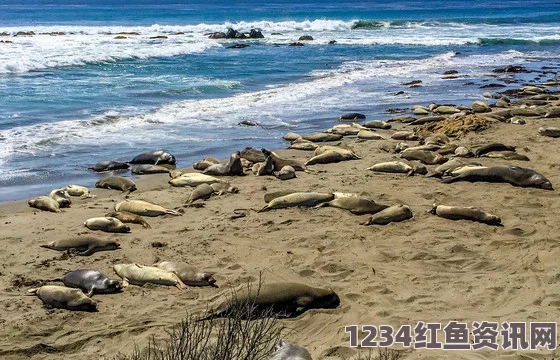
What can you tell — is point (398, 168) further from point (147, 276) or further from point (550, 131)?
point (147, 276)

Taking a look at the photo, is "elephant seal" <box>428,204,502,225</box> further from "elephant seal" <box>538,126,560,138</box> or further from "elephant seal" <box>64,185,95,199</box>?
"elephant seal" <box>538,126,560,138</box>

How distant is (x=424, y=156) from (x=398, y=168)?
32.6 inches

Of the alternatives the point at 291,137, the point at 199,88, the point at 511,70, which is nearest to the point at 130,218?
the point at 291,137

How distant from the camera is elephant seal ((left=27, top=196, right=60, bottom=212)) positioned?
8.15m

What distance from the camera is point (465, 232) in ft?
23.6

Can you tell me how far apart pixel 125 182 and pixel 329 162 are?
3.28 m

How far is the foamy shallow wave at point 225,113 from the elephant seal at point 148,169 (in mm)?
2038

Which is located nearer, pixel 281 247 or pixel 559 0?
pixel 281 247

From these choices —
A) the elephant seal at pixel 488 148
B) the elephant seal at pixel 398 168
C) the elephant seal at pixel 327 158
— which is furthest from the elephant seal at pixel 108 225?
the elephant seal at pixel 488 148

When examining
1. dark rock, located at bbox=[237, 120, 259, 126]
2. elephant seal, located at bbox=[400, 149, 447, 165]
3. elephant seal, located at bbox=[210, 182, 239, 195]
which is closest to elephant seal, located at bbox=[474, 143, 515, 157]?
elephant seal, located at bbox=[400, 149, 447, 165]

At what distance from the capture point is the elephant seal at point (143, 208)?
795 cm

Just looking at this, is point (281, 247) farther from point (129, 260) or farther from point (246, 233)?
point (129, 260)

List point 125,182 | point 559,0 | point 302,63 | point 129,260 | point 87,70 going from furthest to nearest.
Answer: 1. point 559,0
2. point 302,63
3. point 87,70
4. point 125,182
5. point 129,260

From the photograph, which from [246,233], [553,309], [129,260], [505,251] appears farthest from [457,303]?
[129,260]
